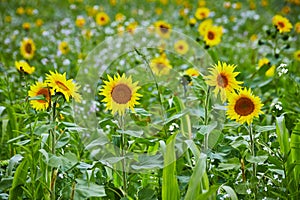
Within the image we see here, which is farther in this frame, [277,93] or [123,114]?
[277,93]

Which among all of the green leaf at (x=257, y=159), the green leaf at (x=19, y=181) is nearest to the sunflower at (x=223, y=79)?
the green leaf at (x=257, y=159)

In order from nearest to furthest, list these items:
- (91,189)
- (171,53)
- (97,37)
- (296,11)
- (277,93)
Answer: (91,189) < (277,93) < (171,53) < (97,37) < (296,11)

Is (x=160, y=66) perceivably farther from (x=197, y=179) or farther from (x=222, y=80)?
(x=197, y=179)

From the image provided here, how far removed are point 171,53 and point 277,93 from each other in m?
1.36

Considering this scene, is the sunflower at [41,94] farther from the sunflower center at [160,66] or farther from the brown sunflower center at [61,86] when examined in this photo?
the sunflower center at [160,66]

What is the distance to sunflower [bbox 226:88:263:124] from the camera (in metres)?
1.74

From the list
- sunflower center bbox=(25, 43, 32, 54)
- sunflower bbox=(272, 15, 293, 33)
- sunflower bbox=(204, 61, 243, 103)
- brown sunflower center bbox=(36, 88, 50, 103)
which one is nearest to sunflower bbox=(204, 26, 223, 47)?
sunflower bbox=(272, 15, 293, 33)

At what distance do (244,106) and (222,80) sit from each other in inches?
4.1

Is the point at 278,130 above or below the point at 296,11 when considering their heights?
below

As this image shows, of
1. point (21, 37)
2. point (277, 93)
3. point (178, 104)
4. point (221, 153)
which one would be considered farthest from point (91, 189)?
point (21, 37)

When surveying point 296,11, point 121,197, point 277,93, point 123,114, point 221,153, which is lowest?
point 121,197

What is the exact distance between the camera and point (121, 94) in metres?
1.76

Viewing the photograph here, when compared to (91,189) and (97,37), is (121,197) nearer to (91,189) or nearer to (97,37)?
(91,189)

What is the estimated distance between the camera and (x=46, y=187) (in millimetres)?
1718
